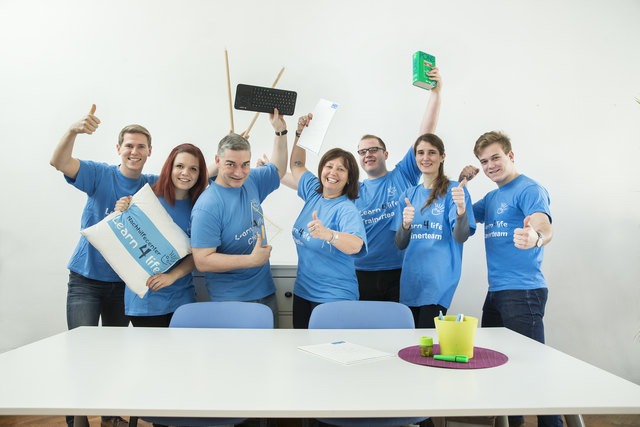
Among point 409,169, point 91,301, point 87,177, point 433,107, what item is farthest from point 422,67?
point 91,301

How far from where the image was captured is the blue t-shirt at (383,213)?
8.40ft

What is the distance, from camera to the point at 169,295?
2.10 m

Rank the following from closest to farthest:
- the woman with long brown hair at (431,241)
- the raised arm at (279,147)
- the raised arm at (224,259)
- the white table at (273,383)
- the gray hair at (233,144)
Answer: the white table at (273,383), the raised arm at (224,259), the gray hair at (233,144), the woman with long brown hair at (431,241), the raised arm at (279,147)

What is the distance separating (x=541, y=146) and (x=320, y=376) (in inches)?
115

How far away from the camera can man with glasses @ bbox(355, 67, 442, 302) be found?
2559 mm

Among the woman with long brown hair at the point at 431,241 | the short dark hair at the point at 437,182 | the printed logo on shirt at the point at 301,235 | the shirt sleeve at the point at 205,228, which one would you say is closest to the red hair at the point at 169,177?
the shirt sleeve at the point at 205,228

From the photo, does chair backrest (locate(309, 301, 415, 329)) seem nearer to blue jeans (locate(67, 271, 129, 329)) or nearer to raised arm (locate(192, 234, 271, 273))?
raised arm (locate(192, 234, 271, 273))

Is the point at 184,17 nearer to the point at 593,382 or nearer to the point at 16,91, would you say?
the point at 16,91

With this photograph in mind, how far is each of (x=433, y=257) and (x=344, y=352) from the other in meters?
1.06

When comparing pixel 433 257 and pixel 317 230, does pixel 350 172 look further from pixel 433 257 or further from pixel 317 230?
pixel 433 257

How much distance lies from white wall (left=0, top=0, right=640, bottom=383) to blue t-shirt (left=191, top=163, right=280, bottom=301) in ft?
3.35

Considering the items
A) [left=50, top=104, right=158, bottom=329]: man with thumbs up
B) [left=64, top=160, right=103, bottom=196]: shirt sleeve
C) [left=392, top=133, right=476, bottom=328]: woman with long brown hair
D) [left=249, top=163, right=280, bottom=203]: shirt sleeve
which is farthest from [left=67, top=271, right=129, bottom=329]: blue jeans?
[left=392, top=133, right=476, bottom=328]: woman with long brown hair

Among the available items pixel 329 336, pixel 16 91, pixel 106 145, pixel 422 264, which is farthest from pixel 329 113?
pixel 16 91

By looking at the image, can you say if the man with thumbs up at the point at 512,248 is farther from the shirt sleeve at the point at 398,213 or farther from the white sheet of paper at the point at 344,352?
the white sheet of paper at the point at 344,352
